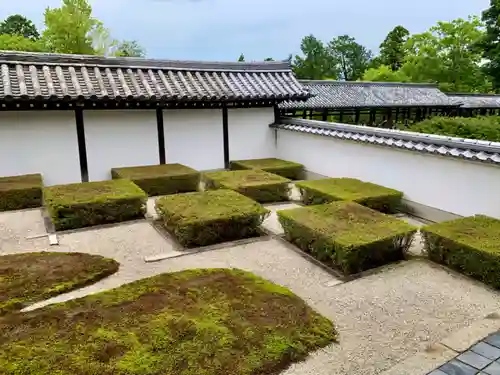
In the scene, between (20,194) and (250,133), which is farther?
(250,133)

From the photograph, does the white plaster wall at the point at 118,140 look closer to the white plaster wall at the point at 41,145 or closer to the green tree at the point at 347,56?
the white plaster wall at the point at 41,145

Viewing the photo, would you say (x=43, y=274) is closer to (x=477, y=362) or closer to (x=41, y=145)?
(x=477, y=362)

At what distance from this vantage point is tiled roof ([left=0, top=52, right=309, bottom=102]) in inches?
344

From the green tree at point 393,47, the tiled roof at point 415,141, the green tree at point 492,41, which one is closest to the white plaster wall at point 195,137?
the tiled roof at point 415,141

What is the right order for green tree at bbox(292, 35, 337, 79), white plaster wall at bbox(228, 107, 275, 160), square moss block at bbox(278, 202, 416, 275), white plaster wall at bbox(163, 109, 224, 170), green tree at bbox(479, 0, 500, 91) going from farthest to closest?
green tree at bbox(292, 35, 337, 79)
green tree at bbox(479, 0, 500, 91)
white plaster wall at bbox(228, 107, 275, 160)
white plaster wall at bbox(163, 109, 224, 170)
square moss block at bbox(278, 202, 416, 275)

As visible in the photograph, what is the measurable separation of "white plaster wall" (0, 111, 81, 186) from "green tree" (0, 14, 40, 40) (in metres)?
41.0

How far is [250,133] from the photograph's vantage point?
1170 centimetres

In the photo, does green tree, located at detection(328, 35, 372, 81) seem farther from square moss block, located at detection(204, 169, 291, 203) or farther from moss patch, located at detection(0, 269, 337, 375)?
moss patch, located at detection(0, 269, 337, 375)

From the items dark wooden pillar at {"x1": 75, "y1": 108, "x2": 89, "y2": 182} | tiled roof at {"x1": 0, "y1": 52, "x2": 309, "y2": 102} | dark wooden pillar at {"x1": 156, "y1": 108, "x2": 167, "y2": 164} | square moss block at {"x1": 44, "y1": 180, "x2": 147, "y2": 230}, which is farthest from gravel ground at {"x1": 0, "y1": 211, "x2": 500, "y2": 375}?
dark wooden pillar at {"x1": 156, "y1": 108, "x2": 167, "y2": 164}

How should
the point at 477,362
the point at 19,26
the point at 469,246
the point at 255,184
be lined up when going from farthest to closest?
the point at 19,26 → the point at 255,184 → the point at 469,246 → the point at 477,362

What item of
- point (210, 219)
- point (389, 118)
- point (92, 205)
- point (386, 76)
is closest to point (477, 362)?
point (210, 219)

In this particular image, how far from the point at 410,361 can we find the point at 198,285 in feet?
7.56

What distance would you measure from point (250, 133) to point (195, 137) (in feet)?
5.83

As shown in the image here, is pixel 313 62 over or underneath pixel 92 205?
over
